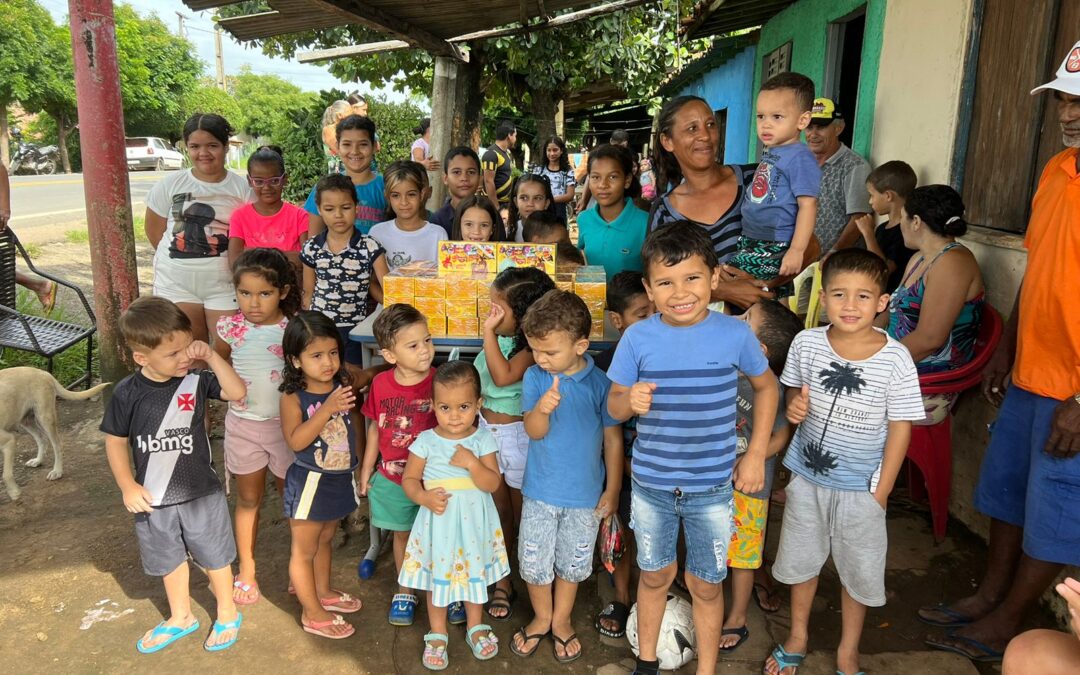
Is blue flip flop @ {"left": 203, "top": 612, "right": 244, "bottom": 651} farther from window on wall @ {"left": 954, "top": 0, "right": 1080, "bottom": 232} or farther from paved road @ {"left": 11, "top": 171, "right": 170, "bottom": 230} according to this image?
paved road @ {"left": 11, "top": 171, "right": 170, "bottom": 230}

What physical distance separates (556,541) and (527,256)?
1.27 m

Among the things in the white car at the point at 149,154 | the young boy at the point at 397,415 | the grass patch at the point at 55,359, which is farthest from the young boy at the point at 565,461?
the white car at the point at 149,154

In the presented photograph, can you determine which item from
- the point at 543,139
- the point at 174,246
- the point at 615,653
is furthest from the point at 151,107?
the point at 615,653

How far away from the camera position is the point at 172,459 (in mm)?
2596

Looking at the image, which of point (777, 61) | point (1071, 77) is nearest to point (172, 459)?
point (1071, 77)

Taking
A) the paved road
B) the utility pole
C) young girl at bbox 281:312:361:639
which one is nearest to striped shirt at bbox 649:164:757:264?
young girl at bbox 281:312:361:639

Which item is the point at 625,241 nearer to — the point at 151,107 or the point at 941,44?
the point at 941,44

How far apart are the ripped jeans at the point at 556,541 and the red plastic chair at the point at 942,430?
5.52 feet

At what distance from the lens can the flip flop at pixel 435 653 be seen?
2621 millimetres

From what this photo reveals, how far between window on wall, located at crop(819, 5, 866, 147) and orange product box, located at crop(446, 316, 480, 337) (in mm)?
4696

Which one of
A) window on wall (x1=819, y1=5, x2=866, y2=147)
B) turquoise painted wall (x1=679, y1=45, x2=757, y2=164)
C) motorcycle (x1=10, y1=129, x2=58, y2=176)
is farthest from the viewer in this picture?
motorcycle (x1=10, y1=129, x2=58, y2=176)

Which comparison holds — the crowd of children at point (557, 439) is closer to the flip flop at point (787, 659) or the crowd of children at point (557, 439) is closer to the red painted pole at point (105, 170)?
the flip flop at point (787, 659)

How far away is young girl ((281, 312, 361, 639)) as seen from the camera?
266cm

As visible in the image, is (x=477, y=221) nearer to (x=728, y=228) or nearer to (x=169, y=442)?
(x=728, y=228)
